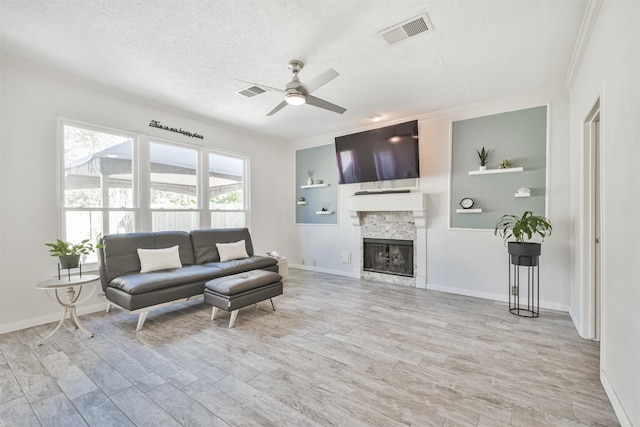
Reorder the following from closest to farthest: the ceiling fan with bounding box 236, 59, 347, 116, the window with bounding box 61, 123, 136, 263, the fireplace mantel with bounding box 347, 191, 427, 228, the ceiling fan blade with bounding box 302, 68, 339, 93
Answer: the ceiling fan blade with bounding box 302, 68, 339, 93
the ceiling fan with bounding box 236, 59, 347, 116
the window with bounding box 61, 123, 136, 263
the fireplace mantel with bounding box 347, 191, 427, 228

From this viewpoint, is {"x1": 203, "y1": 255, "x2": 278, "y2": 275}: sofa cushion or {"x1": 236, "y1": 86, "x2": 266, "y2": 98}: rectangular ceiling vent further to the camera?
{"x1": 203, "y1": 255, "x2": 278, "y2": 275}: sofa cushion

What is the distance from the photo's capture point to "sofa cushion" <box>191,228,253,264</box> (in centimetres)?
432

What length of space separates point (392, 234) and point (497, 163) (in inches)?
76.4

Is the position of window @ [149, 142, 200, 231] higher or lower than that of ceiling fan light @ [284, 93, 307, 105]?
lower

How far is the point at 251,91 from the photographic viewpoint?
12.3 feet

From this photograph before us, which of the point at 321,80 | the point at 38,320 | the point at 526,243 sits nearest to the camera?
the point at 321,80

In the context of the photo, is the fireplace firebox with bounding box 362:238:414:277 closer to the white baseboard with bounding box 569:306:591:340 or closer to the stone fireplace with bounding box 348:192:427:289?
the stone fireplace with bounding box 348:192:427:289

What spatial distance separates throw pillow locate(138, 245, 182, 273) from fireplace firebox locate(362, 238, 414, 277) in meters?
3.21

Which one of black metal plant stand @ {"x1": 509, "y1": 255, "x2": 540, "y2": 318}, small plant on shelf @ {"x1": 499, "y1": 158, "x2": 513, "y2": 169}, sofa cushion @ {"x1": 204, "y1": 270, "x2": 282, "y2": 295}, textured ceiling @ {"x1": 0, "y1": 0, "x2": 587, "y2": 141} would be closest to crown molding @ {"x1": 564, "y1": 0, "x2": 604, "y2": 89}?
textured ceiling @ {"x1": 0, "y1": 0, "x2": 587, "y2": 141}

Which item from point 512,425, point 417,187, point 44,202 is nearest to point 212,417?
point 512,425

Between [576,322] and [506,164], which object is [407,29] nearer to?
[506,164]

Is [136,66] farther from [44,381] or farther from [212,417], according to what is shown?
[212,417]

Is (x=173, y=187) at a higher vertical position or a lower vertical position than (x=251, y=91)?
lower

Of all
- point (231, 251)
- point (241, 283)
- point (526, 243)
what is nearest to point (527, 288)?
point (526, 243)
